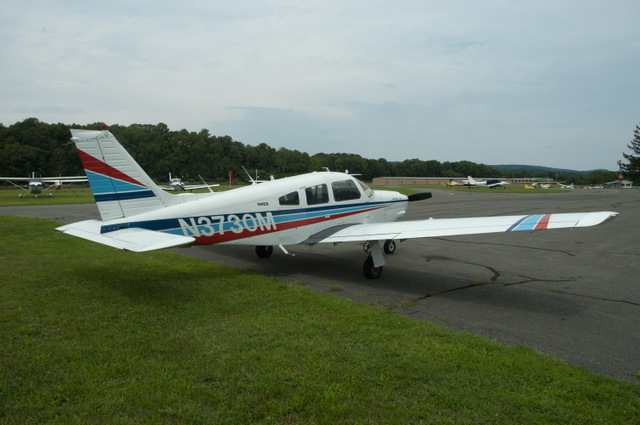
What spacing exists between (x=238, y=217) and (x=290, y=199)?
123 centimetres

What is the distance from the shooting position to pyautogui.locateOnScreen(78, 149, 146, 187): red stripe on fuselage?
6.88 m

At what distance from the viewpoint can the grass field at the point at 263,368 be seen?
321 cm

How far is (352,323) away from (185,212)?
12.6 ft

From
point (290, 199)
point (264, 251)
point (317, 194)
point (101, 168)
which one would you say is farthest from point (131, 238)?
point (264, 251)

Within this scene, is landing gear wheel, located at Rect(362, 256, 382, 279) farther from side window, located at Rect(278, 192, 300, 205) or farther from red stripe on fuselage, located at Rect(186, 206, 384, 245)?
side window, located at Rect(278, 192, 300, 205)

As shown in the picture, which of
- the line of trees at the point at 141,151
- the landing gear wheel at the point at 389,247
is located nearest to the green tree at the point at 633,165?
the line of trees at the point at 141,151

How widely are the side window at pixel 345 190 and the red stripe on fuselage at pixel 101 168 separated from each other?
13.5ft

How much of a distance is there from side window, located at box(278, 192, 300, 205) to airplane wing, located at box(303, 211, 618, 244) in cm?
90

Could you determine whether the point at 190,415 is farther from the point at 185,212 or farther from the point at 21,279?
the point at 21,279

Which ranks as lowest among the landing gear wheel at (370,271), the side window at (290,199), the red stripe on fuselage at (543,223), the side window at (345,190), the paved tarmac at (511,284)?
the paved tarmac at (511,284)

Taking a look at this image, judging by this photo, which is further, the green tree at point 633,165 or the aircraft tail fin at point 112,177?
the green tree at point 633,165

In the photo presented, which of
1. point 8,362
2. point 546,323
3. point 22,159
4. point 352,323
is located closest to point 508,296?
point 546,323

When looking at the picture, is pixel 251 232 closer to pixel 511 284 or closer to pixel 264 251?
pixel 264 251

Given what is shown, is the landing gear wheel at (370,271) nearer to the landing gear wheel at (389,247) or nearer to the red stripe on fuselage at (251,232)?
the red stripe on fuselage at (251,232)
